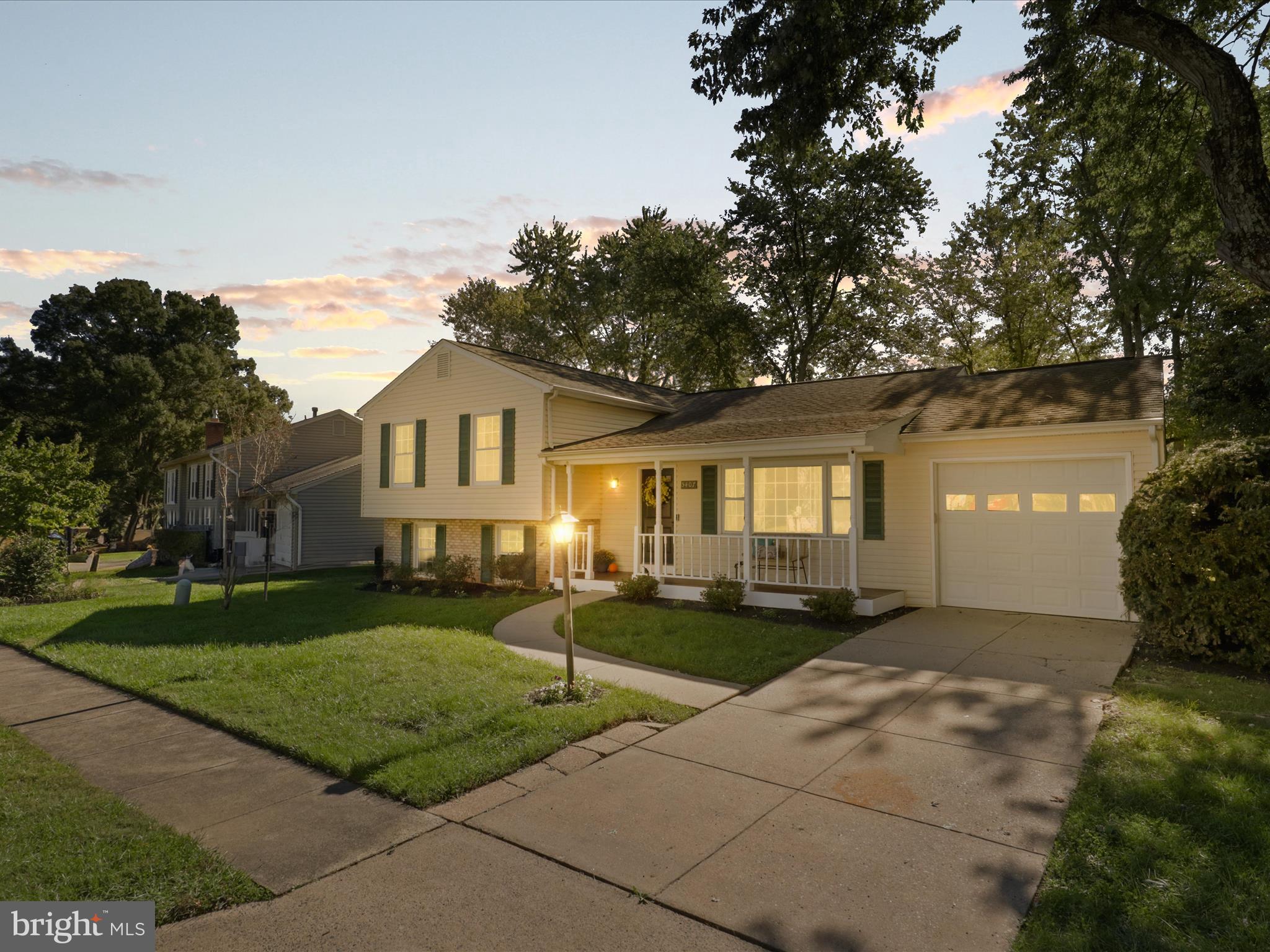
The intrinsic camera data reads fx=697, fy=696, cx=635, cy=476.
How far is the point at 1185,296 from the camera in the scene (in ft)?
78.1

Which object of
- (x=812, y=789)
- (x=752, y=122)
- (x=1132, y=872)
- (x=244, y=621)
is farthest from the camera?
(x=244, y=621)

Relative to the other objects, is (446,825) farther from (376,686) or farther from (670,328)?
(670,328)

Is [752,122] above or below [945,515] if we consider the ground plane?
above

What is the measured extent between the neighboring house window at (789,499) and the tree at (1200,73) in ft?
21.9

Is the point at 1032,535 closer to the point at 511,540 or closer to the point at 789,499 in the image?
the point at 789,499

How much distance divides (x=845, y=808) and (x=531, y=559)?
36.9ft

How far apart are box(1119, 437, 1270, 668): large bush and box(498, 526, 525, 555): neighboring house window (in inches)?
441

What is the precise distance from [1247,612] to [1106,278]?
23.9 metres

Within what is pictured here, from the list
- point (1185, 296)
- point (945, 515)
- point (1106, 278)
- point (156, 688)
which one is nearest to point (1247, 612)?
point (945, 515)

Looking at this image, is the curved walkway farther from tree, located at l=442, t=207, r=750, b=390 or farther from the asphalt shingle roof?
tree, located at l=442, t=207, r=750, b=390

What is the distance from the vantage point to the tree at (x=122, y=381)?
124 feet

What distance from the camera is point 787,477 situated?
13.5 meters

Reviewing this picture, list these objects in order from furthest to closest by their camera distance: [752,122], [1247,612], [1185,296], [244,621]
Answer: [1185,296]
[244,621]
[752,122]
[1247,612]

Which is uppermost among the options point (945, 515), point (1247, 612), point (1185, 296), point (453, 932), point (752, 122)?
point (1185, 296)
